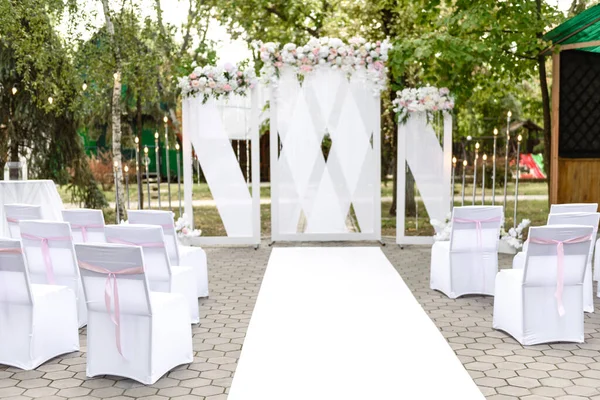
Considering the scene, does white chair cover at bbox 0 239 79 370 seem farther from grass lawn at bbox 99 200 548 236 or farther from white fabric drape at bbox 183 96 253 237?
grass lawn at bbox 99 200 548 236

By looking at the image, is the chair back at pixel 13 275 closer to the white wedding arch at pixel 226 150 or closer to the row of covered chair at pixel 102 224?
the row of covered chair at pixel 102 224

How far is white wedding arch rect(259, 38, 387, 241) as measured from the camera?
32.3ft

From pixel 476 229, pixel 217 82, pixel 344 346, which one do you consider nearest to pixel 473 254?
pixel 476 229

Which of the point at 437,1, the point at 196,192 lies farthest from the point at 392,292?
the point at 437,1

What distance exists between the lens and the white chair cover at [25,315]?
14.6ft

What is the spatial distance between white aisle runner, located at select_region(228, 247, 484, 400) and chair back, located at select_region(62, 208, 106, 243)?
156cm

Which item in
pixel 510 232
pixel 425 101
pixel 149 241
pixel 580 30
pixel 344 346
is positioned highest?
pixel 580 30

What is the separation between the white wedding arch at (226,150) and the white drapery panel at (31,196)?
1926 millimetres

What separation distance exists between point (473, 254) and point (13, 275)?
4.05m

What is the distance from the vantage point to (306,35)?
46.7ft

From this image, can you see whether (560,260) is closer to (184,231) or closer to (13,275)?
(13,275)

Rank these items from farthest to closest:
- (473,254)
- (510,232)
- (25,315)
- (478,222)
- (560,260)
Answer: (510,232) < (473,254) < (478,222) < (560,260) < (25,315)

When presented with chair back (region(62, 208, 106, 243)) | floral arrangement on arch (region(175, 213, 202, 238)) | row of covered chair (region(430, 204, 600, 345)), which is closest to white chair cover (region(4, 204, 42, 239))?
chair back (region(62, 208, 106, 243))

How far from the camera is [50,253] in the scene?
5398 mm
